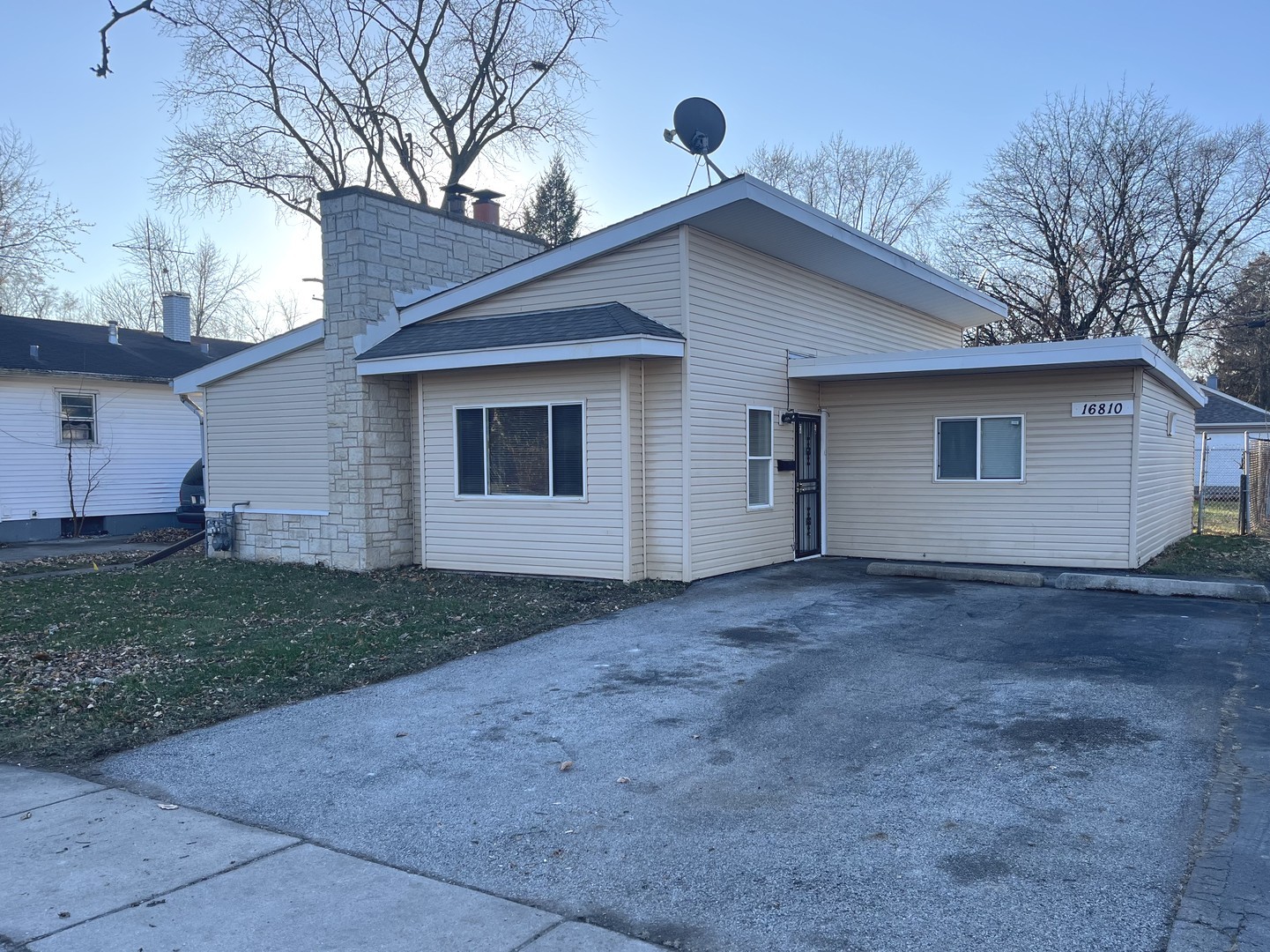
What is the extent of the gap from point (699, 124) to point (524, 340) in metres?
4.25

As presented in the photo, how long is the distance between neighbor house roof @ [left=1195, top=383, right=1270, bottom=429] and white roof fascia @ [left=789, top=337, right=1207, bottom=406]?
16.7m

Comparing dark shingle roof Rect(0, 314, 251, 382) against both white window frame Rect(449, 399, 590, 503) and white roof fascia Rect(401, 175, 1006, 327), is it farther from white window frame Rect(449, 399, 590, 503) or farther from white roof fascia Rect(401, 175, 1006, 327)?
white window frame Rect(449, 399, 590, 503)

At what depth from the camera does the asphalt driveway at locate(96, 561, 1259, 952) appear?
11.5 ft

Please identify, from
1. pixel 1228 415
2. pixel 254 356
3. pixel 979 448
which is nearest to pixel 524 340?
pixel 254 356

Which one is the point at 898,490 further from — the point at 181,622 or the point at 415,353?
the point at 181,622

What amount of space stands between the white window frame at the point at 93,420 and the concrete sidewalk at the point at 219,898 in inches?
683

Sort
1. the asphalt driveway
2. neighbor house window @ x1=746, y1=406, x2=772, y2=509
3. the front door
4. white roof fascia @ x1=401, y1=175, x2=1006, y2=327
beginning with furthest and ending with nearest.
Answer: the front door, neighbor house window @ x1=746, y1=406, x2=772, y2=509, white roof fascia @ x1=401, y1=175, x2=1006, y2=327, the asphalt driveway

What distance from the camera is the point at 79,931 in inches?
132

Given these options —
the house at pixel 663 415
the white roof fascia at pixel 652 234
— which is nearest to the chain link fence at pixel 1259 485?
the house at pixel 663 415

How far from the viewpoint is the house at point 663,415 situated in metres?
11.0

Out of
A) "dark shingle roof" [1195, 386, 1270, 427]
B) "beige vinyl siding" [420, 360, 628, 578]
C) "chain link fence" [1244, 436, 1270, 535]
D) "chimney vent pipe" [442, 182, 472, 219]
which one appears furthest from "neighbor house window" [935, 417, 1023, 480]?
"dark shingle roof" [1195, 386, 1270, 427]

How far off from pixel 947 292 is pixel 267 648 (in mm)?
11583

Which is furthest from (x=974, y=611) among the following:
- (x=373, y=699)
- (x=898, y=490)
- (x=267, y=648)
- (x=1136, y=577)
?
(x=267, y=648)

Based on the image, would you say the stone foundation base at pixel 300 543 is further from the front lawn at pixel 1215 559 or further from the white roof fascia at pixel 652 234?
the front lawn at pixel 1215 559
